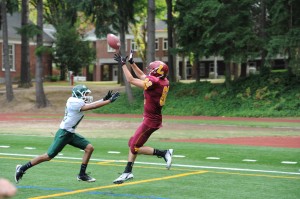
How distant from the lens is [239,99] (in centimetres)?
3788

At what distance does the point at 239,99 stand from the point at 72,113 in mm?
28065

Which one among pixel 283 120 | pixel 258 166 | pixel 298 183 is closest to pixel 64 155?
pixel 258 166

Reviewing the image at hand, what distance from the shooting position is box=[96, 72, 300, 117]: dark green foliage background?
116 feet

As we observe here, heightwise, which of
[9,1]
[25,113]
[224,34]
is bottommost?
[25,113]

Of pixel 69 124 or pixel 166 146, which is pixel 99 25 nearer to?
pixel 166 146

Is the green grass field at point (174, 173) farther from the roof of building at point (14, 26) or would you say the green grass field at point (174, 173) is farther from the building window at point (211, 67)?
the building window at point (211, 67)

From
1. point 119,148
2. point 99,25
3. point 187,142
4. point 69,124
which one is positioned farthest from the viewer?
point 99,25

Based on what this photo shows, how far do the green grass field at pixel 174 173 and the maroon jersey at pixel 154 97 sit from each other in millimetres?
1164

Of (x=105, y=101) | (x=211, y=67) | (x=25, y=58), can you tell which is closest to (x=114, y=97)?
(x=105, y=101)

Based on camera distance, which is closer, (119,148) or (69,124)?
(69,124)

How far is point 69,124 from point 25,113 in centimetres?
3109

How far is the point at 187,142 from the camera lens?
66.4 feet

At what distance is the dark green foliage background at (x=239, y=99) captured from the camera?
1396 inches

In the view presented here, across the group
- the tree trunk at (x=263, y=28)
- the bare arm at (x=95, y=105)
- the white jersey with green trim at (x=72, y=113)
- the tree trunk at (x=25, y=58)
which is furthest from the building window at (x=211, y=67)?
the bare arm at (x=95, y=105)
